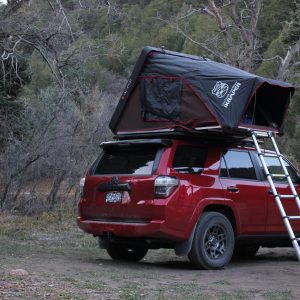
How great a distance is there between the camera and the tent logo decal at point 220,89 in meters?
8.42

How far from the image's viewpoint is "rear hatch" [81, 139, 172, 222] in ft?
27.0

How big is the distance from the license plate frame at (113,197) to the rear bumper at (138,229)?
1.04ft

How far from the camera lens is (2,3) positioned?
1205 cm

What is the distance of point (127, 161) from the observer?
8781 mm

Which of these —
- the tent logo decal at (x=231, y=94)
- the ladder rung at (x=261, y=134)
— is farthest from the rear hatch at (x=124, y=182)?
the ladder rung at (x=261, y=134)

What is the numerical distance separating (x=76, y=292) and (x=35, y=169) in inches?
399

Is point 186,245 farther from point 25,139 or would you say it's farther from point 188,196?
point 25,139

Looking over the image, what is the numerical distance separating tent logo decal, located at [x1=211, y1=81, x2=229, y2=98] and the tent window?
0.53m

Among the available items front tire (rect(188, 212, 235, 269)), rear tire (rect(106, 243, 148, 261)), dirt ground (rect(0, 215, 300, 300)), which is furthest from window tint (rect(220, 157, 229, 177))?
rear tire (rect(106, 243, 148, 261))

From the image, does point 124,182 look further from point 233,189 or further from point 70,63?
point 70,63

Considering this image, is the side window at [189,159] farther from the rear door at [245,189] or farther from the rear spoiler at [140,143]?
the rear door at [245,189]

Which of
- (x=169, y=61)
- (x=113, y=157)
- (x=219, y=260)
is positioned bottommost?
(x=219, y=260)

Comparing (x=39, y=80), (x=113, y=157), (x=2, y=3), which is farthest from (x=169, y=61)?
(x=39, y=80)

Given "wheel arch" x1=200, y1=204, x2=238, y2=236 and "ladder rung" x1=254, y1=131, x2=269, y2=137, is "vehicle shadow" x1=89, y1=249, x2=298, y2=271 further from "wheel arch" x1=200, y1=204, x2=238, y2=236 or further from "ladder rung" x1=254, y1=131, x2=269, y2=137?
"ladder rung" x1=254, y1=131, x2=269, y2=137
